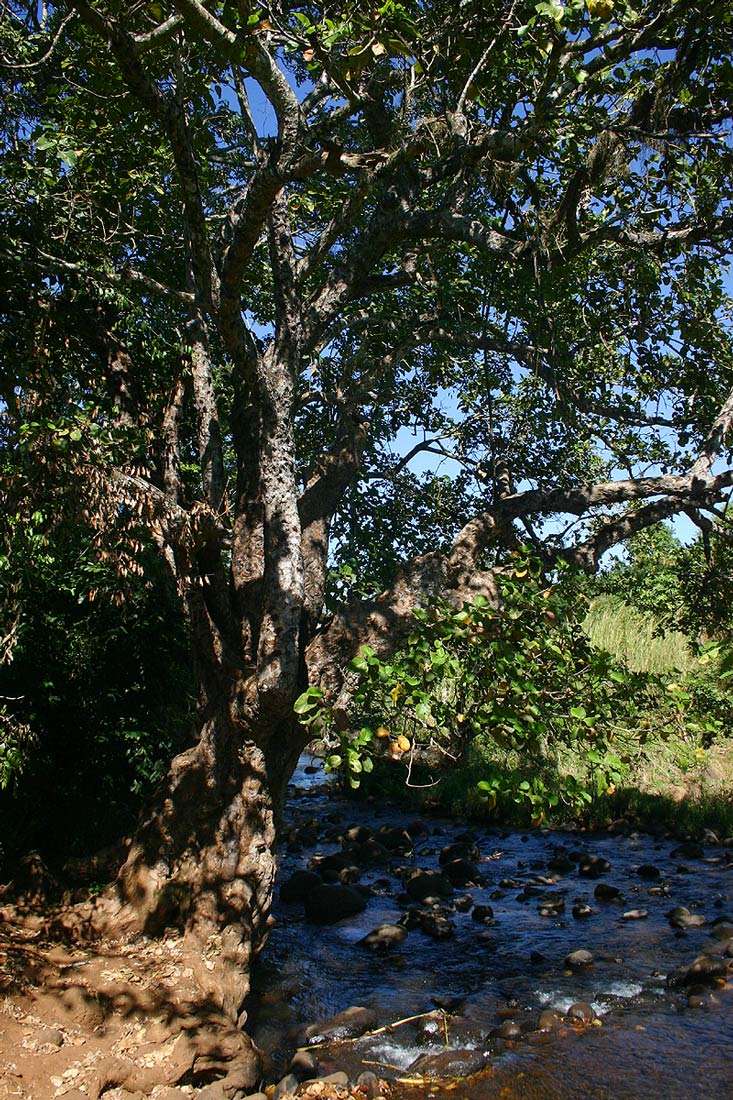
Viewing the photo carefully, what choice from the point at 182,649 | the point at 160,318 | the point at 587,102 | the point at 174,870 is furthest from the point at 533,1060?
the point at 587,102

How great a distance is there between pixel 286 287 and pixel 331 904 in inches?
270

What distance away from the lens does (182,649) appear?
891 centimetres

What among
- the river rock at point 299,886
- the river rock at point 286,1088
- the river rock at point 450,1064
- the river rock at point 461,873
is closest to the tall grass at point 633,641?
the river rock at point 461,873

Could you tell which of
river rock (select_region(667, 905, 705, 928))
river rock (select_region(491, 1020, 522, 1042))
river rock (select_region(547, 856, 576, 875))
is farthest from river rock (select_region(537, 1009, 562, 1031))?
river rock (select_region(547, 856, 576, 875))

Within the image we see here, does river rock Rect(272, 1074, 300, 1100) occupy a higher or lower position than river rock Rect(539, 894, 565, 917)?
lower

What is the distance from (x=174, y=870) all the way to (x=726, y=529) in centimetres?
655

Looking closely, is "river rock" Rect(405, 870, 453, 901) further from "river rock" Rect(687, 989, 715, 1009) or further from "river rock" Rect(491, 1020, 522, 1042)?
"river rock" Rect(687, 989, 715, 1009)

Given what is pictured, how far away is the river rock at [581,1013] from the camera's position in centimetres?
716

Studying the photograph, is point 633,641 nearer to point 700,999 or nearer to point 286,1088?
point 700,999

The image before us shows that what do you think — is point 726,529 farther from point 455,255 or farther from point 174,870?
point 174,870

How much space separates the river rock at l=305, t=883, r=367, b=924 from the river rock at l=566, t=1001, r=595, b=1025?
10.7 ft

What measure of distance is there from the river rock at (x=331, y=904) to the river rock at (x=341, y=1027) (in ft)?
7.62

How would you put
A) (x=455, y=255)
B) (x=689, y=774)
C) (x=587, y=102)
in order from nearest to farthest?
(x=587, y=102) < (x=455, y=255) < (x=689, y=774)

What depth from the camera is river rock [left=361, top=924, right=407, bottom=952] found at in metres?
9.02
